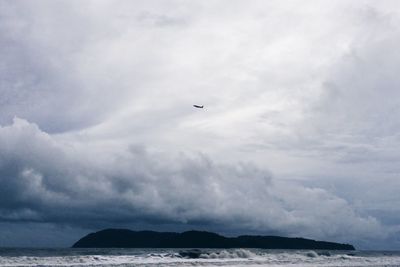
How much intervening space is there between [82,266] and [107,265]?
15.6 feet

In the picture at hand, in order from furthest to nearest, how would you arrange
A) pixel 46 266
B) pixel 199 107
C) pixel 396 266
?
pixel 396 266 < pixel 46 266 < pixel 199 107

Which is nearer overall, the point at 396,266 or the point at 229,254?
the point at 396,266

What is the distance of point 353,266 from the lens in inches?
3632

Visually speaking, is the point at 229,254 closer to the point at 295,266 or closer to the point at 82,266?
the point at 295,266

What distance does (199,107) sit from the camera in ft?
172

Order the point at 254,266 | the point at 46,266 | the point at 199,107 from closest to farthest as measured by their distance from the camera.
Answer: the point at 199,107 → the point at 46,266 → the point at 254,266

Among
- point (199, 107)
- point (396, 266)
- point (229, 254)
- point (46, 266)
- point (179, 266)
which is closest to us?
point (199, 107)

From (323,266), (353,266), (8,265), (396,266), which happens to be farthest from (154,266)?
(396,266)

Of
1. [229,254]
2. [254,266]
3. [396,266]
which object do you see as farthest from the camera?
[229,254]

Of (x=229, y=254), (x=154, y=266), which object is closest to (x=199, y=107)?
(x=154, y=266)

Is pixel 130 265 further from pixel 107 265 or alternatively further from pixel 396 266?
pixel 396 266

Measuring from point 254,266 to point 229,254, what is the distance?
130 feet

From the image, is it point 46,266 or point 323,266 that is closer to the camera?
point 46,266

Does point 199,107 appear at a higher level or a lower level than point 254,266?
higher
